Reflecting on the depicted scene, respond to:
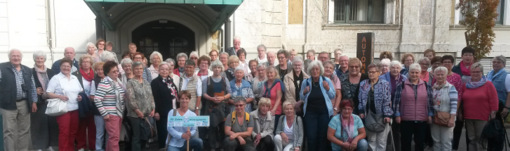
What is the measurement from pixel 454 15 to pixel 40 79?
42.0 ft

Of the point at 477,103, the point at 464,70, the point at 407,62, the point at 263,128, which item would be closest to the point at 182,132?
the point at 263,128

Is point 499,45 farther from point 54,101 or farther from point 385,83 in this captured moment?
point 54,101

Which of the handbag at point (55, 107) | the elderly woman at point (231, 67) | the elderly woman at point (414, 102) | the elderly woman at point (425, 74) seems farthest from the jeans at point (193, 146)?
the elderly woman at point (425, 74)

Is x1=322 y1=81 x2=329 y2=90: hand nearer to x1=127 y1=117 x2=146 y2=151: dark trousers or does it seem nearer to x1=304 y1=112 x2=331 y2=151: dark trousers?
x1=304 y1=112 x2=331 y2=151: dark trousers

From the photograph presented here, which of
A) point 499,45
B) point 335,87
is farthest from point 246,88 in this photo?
point 499,45

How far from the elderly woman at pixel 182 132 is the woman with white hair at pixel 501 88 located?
4.82 metres

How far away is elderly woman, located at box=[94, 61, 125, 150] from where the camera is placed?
5730 mm

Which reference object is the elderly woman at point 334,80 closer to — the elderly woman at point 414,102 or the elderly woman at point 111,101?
the elderly woman at point 414,102

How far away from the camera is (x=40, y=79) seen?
242 inches

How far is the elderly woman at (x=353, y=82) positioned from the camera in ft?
20.0

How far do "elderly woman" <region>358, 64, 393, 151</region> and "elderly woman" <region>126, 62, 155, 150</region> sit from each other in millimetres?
3289

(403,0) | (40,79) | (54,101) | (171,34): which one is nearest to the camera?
(54,101)

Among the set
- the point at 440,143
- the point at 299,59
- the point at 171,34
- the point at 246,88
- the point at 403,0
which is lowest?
the point at 440,143

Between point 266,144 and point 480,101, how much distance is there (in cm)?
347
